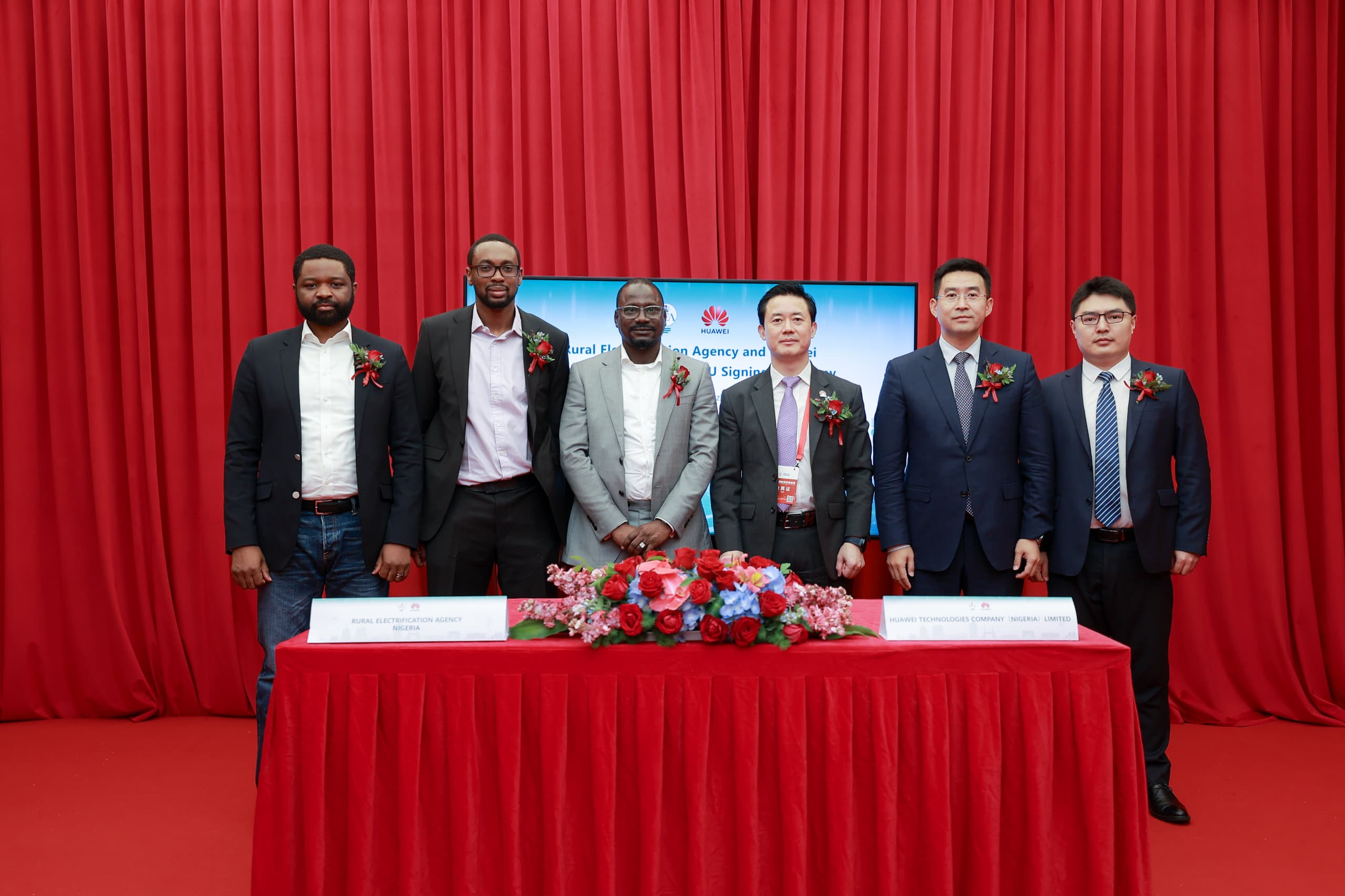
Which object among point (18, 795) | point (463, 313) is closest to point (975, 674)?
point (463, 313)

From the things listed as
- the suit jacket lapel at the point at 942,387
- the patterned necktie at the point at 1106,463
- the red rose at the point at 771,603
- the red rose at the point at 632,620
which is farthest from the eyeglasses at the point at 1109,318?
the red rose at the point at 632,620

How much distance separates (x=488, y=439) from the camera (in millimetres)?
2887

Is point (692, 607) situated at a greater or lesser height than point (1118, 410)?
lesser

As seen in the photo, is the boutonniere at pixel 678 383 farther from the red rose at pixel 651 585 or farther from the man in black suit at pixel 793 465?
the red rose at pixel 651 585

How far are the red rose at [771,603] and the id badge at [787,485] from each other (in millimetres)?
972

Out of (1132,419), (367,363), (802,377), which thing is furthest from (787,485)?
(367,363)

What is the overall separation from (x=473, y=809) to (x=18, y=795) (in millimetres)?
2244

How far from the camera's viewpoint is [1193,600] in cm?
403

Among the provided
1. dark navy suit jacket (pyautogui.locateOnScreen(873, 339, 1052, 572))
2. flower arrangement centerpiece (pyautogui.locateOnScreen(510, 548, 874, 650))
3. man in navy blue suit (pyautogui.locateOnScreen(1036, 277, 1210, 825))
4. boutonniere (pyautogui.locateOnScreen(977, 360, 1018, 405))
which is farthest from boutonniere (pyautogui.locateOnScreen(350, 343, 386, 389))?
man in navy blue suit (pyautogui.locateOnScreen(1036, 277, 1210, 825))

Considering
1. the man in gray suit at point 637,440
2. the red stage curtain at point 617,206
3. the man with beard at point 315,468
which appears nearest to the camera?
the man with beard at point 315,468

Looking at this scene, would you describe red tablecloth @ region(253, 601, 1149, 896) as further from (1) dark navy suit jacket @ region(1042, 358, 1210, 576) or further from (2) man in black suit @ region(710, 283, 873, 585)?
(1) dark navy suit jacket @ region(1042, 358, 1210, 576)

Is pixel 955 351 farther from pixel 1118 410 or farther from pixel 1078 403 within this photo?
pixel 1118 410

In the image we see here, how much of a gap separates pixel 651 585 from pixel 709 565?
14 cm

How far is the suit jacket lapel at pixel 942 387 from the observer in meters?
2.89
